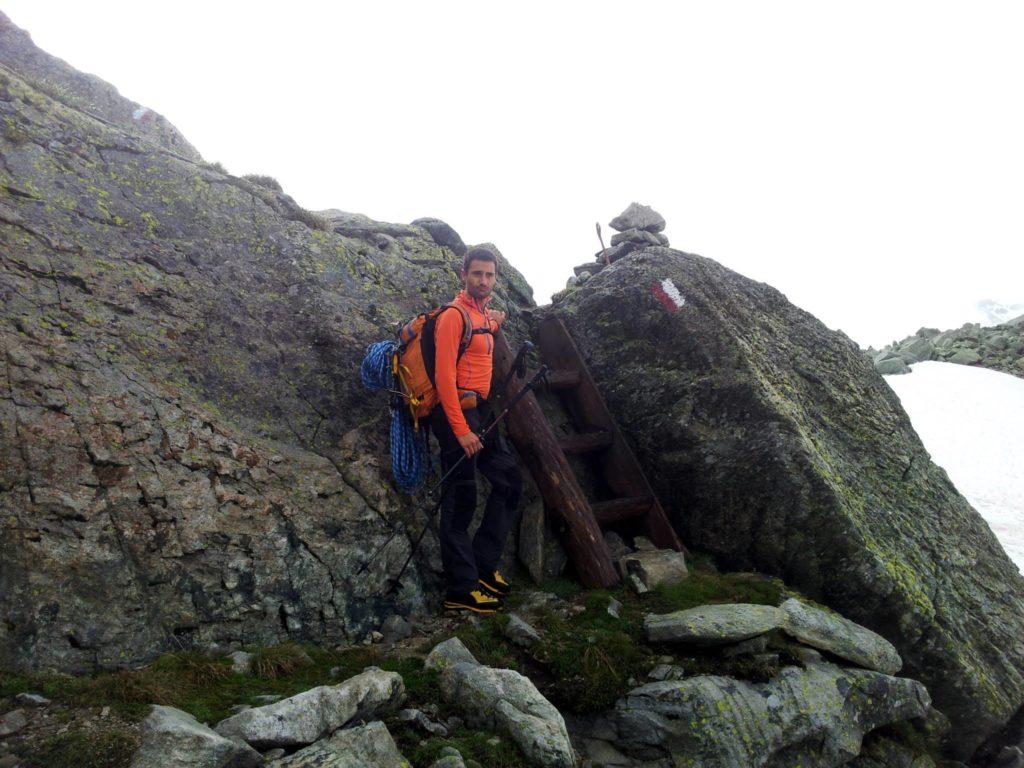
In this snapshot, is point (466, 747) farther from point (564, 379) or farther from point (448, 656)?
point (564, 379)

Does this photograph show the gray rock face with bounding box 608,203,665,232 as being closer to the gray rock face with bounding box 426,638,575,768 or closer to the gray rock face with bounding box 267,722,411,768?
the gray rock face with bounding box 426,638,575,768

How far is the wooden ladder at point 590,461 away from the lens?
A: 26.4 ft

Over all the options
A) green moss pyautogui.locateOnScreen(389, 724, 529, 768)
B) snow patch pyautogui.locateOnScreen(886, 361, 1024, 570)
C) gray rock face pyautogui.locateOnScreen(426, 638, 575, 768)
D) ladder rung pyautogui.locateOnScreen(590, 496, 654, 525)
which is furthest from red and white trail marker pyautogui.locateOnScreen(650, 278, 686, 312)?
snow patch pyautogui.locateOnScreen(886, 361, 1024, 570)

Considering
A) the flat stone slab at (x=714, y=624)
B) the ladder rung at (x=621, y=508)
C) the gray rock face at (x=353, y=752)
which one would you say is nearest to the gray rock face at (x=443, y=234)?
the ladder rung at (x=621, y=508)

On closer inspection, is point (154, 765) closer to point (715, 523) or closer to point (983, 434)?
point (715, 523)

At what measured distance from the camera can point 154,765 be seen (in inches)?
145

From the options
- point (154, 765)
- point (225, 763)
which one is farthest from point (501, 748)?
point (154, 765)

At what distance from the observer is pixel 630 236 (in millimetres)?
14711

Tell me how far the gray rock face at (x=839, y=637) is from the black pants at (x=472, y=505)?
3478 millimetres

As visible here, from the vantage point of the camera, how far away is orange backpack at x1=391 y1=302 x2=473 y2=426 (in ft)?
24.5

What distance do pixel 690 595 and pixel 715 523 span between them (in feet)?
5.17

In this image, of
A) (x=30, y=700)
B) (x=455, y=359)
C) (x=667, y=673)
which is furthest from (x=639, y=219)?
(x=30, y=700)

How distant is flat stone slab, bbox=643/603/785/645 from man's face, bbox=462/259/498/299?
4.45 m

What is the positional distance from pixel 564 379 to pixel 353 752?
6497 mm
